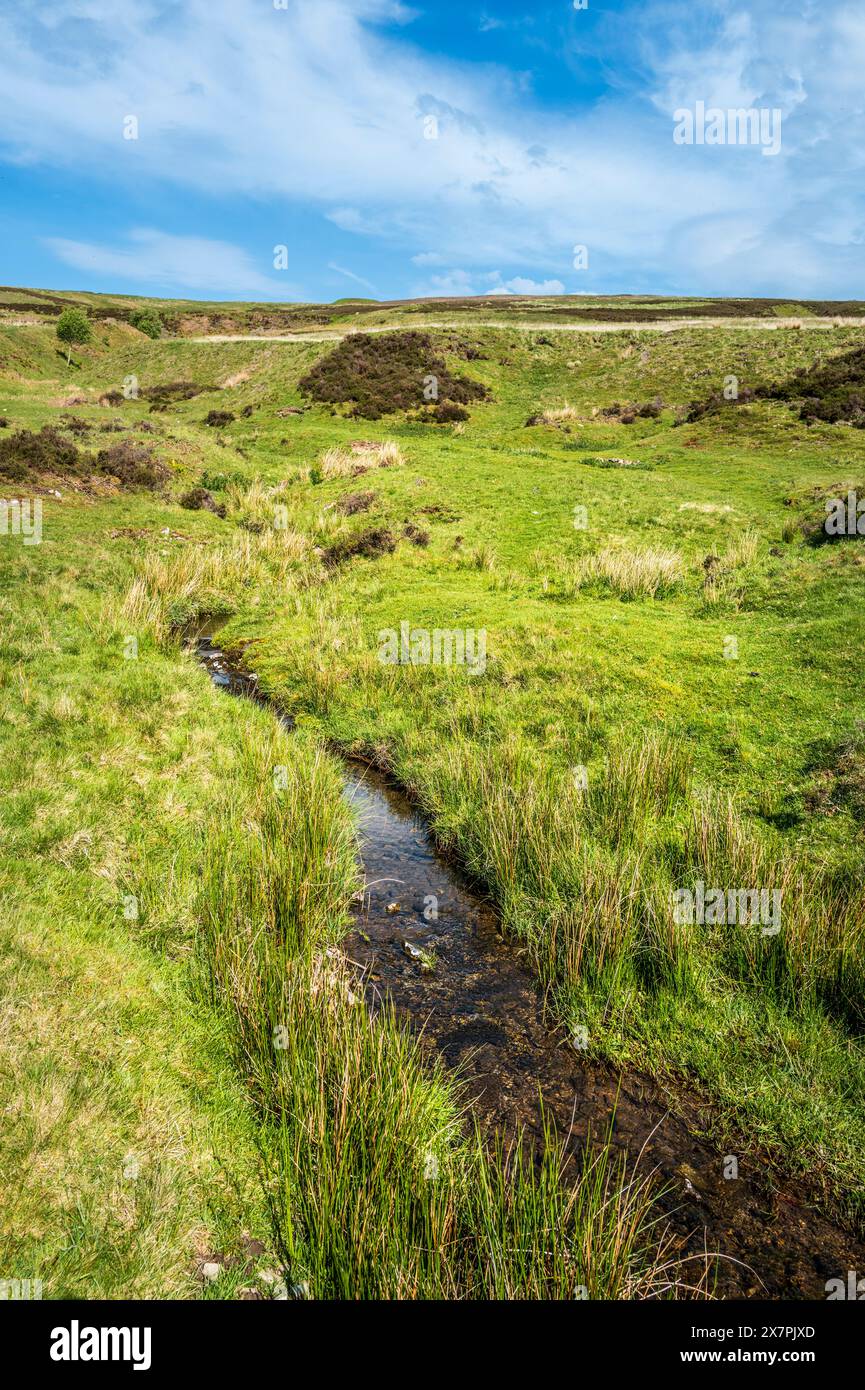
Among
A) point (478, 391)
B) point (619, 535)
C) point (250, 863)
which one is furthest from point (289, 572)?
point (478, 391)

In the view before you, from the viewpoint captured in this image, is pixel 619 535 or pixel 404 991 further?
pixel 619 535

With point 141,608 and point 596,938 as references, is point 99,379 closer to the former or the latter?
point 141,608

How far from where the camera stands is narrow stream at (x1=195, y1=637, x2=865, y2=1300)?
15.9ft

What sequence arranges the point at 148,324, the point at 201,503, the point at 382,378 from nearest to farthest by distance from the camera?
the point at 201,503 < the point at 382,378 < the point at 148,324

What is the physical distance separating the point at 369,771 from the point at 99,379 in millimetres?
57101

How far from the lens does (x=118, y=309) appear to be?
85188 mm

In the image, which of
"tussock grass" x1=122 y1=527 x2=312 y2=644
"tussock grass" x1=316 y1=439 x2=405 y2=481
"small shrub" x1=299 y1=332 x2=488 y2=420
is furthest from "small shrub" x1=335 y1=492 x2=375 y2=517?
"small shrub" x1=299 y1=332 x2=488 y2=420
